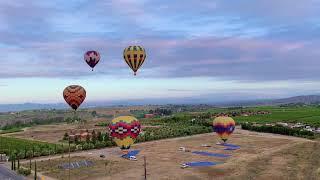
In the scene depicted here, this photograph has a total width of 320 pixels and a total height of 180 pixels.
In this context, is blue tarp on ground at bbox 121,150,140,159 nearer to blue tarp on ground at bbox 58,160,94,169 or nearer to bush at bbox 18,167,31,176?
blue tarp on ground at bbox 58,160,94,169

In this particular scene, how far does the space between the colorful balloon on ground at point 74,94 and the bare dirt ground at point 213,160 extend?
1007 cm

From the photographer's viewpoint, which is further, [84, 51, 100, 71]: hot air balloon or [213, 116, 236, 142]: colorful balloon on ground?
[213, 116, 236, 142]: colorful balloon on ground

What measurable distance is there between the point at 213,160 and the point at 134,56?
22.4 m

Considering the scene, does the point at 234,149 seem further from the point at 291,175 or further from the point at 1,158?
the point at 1,158

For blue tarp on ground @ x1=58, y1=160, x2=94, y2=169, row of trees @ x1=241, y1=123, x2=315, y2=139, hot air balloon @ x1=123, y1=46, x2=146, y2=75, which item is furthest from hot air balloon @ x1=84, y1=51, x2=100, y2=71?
row of trees @ x1=241, y1=123, x2=315, y2=139

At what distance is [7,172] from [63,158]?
12.7m

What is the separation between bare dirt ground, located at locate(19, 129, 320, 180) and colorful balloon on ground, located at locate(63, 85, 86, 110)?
10073 mm

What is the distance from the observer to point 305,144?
283ft

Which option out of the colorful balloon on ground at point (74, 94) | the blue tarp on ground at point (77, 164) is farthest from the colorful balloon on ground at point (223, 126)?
the colorful balloon on ground at point (74, 94)

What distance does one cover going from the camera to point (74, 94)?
55.2 metres

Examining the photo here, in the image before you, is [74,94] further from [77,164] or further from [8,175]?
[8,175]

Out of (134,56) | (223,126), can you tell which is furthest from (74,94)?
(223,126)

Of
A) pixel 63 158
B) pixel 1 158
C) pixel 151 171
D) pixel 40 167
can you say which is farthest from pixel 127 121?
pixel 1 158

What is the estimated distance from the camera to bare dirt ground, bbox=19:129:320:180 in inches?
2229
